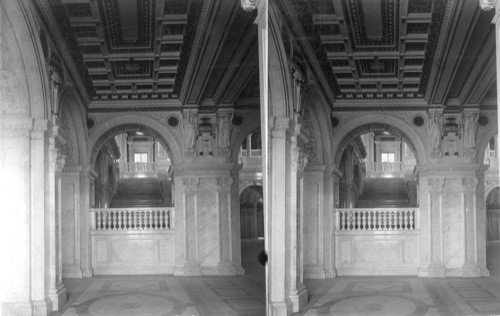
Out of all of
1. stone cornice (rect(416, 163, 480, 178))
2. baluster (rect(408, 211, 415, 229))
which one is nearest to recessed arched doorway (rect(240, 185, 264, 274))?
baluster (rect(408, 211, 415, 229))

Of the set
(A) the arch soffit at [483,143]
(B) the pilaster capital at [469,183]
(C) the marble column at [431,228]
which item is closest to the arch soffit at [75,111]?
(C) the marble column at [431,228]

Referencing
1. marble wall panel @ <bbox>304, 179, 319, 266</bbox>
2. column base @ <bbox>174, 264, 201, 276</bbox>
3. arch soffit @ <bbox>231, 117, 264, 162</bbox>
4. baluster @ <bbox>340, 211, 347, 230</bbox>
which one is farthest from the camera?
baluster @ <bbox>340, 211, 347, 230</bbox>

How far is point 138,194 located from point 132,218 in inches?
14.7

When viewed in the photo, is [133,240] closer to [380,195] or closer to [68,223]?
[68,223]

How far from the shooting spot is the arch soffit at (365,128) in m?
13.0

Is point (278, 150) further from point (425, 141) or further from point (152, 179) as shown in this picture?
point (425, 141)

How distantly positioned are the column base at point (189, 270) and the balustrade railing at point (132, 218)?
73cm

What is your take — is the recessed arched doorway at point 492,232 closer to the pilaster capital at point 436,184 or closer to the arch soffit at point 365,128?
the pilaster capital at point 436,184

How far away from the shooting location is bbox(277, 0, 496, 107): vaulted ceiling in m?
10.8

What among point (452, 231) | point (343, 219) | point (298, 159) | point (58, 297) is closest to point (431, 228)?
point (452, 231)

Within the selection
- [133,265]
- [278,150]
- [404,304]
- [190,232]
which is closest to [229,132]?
[278,150]

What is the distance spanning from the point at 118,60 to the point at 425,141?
6.48 meters

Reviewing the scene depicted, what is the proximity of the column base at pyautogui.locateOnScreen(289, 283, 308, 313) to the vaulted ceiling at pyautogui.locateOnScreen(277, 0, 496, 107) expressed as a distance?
10.7ft

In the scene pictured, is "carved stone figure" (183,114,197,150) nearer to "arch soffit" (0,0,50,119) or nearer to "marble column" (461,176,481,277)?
"arch soffit" (0,0,50,119)
